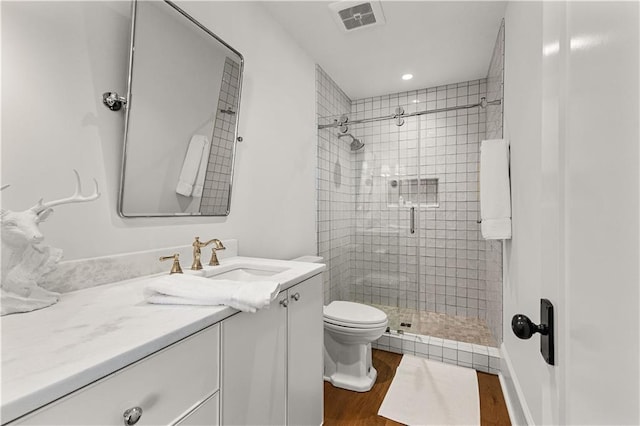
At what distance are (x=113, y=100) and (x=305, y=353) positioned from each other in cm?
130

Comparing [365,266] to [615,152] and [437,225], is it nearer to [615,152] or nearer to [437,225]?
[437,225]

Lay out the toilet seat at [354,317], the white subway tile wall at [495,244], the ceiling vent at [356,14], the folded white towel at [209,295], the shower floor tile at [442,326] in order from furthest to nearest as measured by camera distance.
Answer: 1. the shower floor tile at [442,326]
2. the white subway tile wall at [495,244]
3. the toilet seat at [354,317]
4. the ceiling vent at [356,14]
5. the folded white towel at [209,295]

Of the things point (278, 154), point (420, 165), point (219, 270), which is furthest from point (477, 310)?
point (219, 270)

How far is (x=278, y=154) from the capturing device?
2129 millimetres

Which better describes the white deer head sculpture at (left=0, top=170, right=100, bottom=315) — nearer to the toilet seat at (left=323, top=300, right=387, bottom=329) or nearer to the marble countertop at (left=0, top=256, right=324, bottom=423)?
the marble countertop at (left=0, top=256, right=324, bottom=423)

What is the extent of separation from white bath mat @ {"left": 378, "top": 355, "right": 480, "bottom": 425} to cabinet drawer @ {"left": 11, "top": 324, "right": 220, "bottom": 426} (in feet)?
4.67

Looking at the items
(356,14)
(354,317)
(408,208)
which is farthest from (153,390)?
(408,208)

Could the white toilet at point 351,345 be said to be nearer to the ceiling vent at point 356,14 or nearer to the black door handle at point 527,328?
the black door handle at point 527,328

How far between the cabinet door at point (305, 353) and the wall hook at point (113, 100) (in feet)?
3.19

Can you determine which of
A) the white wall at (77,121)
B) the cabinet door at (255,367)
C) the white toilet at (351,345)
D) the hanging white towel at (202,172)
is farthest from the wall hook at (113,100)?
the white toilet at (351,345)

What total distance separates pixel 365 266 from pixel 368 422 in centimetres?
143

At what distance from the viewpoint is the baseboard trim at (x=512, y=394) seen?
155 cm

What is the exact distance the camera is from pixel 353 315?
2145 mm

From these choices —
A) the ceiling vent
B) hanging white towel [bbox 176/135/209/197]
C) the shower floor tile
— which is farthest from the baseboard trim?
the ceiling vent
